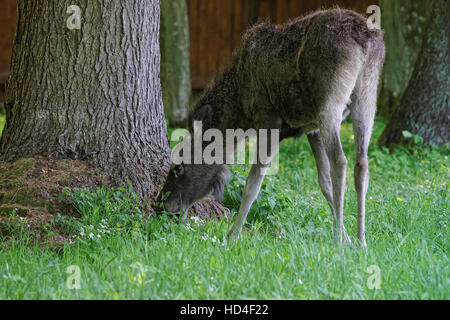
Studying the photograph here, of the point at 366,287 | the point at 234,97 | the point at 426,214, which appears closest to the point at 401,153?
the point at 426,214

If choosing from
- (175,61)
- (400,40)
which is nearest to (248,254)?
(175,61)

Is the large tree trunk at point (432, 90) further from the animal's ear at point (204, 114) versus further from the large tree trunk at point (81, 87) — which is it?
the large tree trunk at point (81, 87)

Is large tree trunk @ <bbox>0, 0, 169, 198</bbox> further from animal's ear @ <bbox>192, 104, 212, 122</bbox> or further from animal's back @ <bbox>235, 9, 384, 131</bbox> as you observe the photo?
animal's back @ <bbox>235, 9, 384, 131</bbox>

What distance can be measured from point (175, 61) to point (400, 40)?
4.69 metres

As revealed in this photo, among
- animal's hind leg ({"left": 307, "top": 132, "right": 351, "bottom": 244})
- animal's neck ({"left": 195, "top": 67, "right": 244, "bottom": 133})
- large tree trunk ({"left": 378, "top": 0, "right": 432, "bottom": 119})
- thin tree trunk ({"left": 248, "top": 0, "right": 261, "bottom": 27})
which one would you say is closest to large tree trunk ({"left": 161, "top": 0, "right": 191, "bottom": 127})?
large tree trunk ({"left": 378, "top": 0, "right": 432, "bottom": 119})

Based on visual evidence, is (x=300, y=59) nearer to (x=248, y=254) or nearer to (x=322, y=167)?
(x=322, y=167)

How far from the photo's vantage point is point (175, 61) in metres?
11.9

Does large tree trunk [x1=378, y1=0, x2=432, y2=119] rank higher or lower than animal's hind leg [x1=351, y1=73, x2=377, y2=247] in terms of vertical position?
higher

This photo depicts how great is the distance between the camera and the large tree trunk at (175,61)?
11.8 metres

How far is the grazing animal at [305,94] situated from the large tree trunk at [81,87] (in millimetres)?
607

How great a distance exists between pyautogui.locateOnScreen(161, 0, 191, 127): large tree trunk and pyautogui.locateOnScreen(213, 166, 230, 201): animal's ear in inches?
246

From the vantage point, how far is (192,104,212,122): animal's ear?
5461 mm

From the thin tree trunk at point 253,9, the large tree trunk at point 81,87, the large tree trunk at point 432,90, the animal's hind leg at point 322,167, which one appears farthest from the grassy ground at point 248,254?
the thin tree trunk at point 253,9
